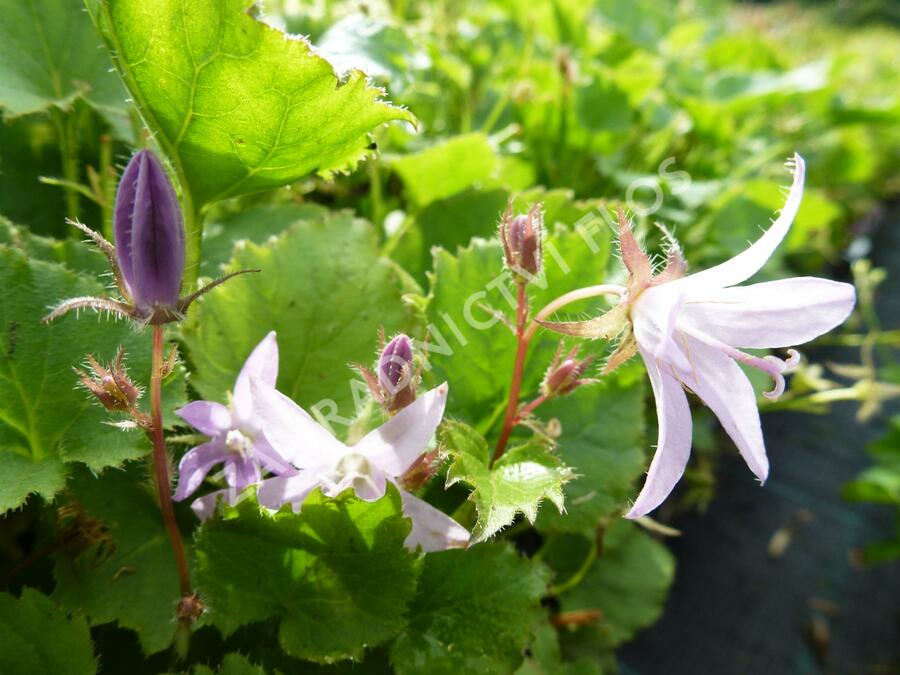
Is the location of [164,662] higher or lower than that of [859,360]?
higher

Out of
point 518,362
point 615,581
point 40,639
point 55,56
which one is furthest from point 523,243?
point 615,581

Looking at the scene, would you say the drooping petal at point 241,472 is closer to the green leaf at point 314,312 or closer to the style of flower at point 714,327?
the green leaf at point 314,312

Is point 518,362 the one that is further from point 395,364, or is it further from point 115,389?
point 115,389

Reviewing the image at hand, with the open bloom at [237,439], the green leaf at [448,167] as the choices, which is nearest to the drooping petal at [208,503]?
the open bloom at [237,439]

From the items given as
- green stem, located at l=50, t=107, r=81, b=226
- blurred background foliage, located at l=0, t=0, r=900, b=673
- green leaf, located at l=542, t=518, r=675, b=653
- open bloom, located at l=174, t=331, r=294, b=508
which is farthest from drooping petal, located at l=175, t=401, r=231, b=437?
green leaf, located at l=542, t=518, r=675, b=653

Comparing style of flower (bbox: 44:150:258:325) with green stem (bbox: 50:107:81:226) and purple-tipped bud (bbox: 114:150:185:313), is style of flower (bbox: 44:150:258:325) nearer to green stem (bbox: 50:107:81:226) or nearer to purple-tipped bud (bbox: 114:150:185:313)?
purple-tipped bud (bbox: 114:150:185:313)

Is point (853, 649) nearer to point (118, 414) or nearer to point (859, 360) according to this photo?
point (859, 360)

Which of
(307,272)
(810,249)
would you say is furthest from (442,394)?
(810,249)
